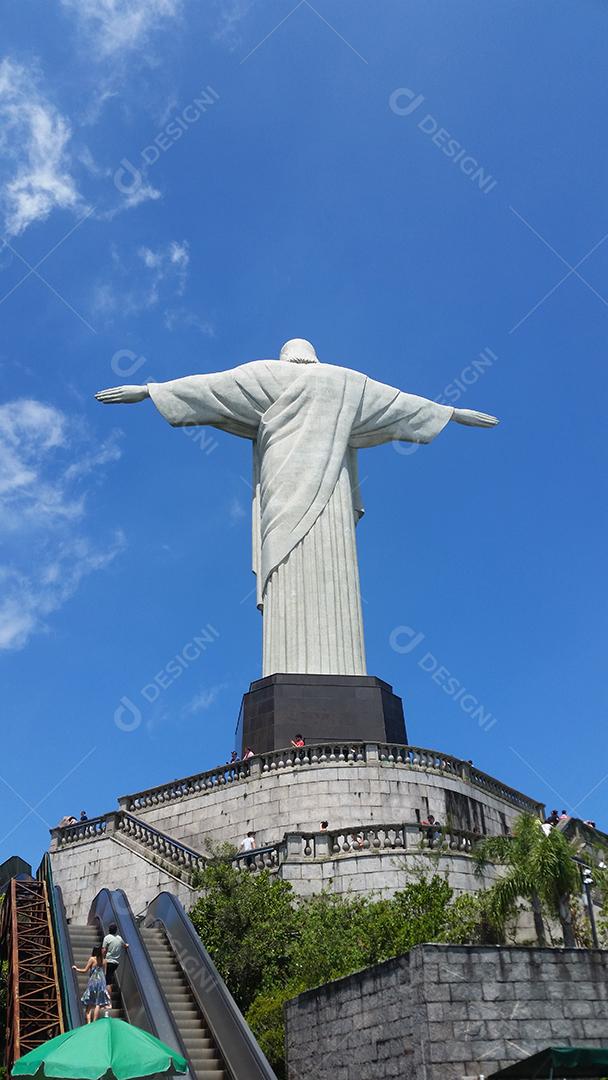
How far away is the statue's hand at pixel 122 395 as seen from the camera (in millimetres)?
32719

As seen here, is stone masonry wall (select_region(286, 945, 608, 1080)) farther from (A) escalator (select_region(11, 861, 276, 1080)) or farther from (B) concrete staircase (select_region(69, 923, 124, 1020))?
(B) concrete staircase (select_region(69, 923, 124, 1020))

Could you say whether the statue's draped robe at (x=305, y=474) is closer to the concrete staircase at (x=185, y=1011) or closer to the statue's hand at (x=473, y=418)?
the statue's hand at (x=473, y=418)

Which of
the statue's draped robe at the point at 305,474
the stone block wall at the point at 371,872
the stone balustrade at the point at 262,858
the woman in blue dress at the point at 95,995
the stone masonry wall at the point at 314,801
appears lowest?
the woman in blue dress at the point at 95,995

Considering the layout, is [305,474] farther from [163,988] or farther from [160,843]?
[163,988]

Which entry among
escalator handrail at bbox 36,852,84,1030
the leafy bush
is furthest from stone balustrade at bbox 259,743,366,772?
escalator handrail at bbox 36,852,84,1030

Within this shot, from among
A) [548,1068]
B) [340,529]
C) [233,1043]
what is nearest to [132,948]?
[233,1043]

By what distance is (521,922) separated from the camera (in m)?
19.7

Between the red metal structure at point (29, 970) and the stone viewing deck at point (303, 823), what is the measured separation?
4.49 m

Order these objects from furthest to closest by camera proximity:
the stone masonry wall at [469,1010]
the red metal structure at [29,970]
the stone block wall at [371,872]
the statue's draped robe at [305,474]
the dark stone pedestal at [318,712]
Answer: the statue's draped robe at [305,474] → the dark stone pedestal at [318,712] → the stone block wall at [371,872] → the red metal structure at [29,970] → the stone masonry wall at [469,1010]

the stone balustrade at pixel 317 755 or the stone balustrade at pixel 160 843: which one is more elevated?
the stone balustrade at pixel 317 755

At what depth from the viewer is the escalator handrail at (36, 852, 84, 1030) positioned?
40.5ft

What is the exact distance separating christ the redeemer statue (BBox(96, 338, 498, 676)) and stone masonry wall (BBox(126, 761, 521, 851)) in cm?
506

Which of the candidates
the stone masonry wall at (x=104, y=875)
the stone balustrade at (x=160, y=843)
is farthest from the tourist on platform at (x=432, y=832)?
the stone masonry wall at (x=104, y=875)

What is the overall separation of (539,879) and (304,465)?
1774 centimetres
